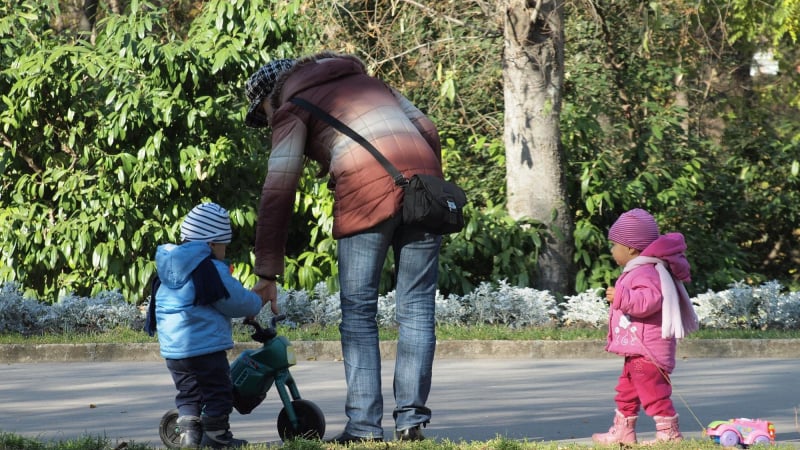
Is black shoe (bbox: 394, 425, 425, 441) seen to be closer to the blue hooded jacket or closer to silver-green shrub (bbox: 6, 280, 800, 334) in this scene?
the blue hooded jacket

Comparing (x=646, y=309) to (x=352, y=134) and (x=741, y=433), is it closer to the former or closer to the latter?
(x=741, y=433)

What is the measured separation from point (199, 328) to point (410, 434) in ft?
3.43

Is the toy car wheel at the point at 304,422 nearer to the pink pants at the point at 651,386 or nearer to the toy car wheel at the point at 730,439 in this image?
the pink pants at the point at 651,386

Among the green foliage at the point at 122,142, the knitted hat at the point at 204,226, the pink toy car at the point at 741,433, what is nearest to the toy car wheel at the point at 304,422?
the knitted hat at the point at 204,226

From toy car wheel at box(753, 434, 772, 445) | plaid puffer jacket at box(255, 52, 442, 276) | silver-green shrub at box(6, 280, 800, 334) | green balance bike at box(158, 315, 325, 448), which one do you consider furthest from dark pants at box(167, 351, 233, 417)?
silver-green shrub at box(6, 280, 800, 334)

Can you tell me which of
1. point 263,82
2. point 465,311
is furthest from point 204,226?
point 465,311

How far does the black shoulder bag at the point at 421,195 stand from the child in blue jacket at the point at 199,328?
0.76 meters

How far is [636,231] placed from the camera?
562 centimetres

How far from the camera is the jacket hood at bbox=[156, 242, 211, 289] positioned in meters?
5.36

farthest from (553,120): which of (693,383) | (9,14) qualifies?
(9,14)

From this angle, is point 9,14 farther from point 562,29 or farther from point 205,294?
point 205,294

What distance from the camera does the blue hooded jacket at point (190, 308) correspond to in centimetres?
533

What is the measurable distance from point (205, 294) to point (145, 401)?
2.31 meters

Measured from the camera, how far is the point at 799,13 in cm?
1867
